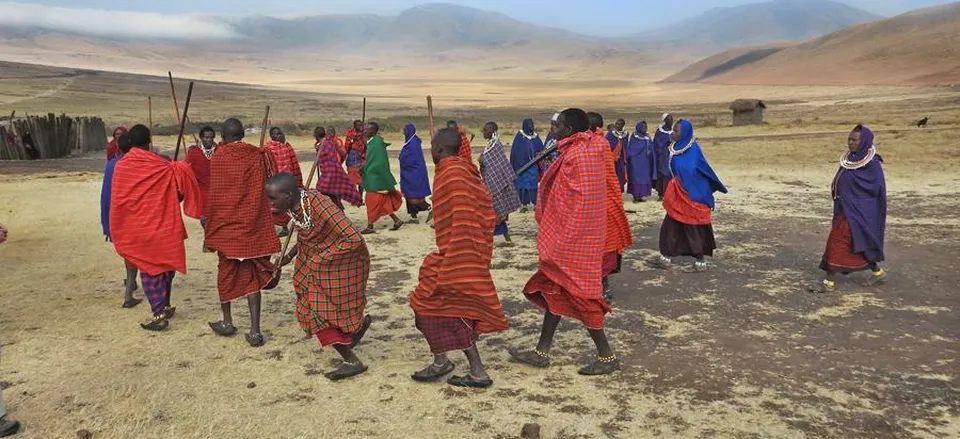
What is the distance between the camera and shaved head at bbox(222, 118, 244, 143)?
535 cm

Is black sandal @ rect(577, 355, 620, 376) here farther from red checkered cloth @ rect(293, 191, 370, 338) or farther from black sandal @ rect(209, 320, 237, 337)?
black sandal @ rect(209, 320, 237, 337)

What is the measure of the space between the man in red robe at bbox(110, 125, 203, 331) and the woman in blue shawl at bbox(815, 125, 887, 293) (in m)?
5.84

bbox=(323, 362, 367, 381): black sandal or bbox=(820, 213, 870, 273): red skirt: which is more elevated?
bbox=(820, 213, 870, 273): red skirt

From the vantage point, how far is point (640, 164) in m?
12.4

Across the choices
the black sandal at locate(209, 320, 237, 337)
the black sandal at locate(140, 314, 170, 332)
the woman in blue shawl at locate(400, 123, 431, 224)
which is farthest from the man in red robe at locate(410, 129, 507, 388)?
the woman in blue shawl at locate(400, 123, 431, 224)

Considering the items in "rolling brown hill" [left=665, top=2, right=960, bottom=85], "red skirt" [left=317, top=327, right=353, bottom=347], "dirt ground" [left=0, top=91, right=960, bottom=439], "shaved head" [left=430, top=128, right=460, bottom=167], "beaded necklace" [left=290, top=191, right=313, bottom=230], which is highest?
"rolling brown hill" [left=665, top=2, right=960, bottom=85]

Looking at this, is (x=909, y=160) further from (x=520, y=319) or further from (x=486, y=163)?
(x=520, y=319)

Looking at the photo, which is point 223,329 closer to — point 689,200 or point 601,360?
point 601,360

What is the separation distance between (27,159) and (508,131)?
18.4 m

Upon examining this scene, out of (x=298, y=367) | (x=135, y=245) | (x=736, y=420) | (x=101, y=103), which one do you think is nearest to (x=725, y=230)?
(x=736, y=420)

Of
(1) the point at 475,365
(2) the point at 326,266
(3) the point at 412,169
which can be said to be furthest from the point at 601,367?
(3) the point at 412,169

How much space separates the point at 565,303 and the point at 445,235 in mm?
1044

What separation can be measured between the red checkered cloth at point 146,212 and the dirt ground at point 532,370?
66 cm

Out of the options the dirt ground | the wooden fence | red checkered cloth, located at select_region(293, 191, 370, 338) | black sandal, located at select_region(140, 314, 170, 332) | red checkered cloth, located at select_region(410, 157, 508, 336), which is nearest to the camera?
the dirt ground
